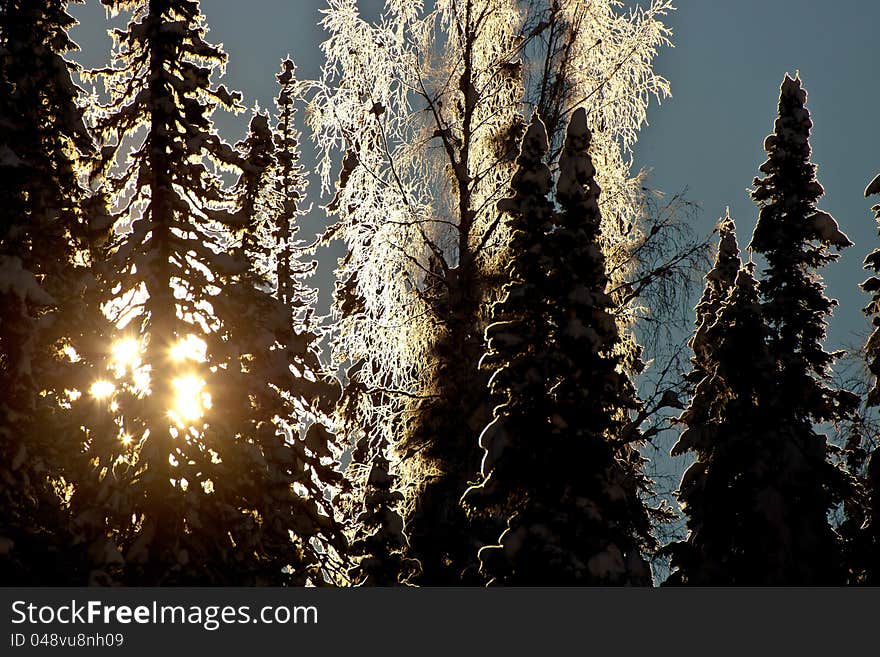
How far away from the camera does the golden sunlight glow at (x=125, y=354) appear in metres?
17.1

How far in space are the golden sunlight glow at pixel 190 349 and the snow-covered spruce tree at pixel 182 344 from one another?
25mm

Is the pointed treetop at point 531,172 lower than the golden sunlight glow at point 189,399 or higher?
higher

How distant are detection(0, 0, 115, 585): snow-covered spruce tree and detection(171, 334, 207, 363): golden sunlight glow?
1.30 meters

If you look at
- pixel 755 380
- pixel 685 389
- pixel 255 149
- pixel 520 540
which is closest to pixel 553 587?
pixel 520 540

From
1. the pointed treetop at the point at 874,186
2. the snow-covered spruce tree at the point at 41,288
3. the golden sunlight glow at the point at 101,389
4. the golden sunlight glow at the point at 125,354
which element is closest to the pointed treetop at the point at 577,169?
the golden sunlight glow at the point at 125,354

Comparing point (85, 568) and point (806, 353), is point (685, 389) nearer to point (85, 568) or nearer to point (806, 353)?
point (806, 353)

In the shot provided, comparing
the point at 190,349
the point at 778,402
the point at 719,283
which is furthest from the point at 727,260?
the point at 190,349

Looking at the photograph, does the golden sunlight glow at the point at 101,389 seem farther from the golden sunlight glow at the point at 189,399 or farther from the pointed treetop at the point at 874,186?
the pointed treetop at the point at 874,186

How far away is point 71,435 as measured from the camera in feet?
56.5

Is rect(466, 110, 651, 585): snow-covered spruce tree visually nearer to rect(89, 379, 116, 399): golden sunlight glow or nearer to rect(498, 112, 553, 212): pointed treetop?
rect(498, 112, 553, 212): pointed treetop
